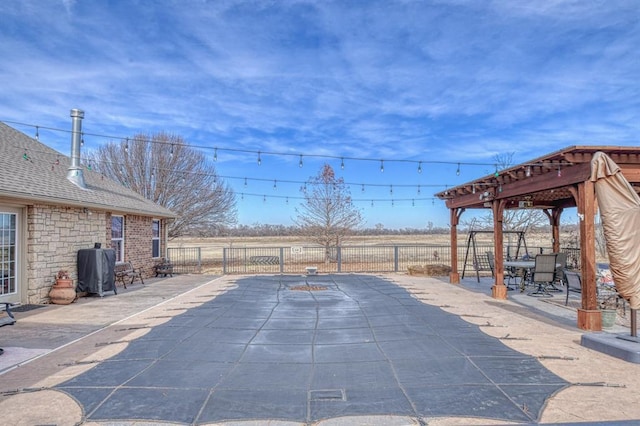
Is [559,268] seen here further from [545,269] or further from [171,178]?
[171,178]

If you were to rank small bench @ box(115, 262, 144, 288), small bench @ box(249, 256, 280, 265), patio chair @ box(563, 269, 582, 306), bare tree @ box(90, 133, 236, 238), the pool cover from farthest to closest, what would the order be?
bare tree @ box(90, 133, 236, 238)
small bench @ box(249, 256, 280, 265)
small bench @ box(115, 262, 144, 288)
patio chair @ box(563, 269, 582, 306)
the pool cover

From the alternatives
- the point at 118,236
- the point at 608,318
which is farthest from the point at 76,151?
the point at 608,318

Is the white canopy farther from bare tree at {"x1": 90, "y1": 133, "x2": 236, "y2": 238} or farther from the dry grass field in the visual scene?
bare tree at {"x1": 90, "y1": 133, "x2": 236, "y2": 238}

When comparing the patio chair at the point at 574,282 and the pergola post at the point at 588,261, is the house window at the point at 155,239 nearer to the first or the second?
the patio chair at the point at 574,282

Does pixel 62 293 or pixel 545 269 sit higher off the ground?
pixel 545 269

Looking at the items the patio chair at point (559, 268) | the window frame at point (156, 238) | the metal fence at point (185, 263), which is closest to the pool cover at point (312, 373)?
→ the patio chair at point (559, 268)

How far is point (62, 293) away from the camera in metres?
9.02

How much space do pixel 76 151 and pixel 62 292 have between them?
14.9 feet

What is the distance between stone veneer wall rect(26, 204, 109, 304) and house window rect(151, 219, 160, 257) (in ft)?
14.5

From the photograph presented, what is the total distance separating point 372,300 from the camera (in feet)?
29.8

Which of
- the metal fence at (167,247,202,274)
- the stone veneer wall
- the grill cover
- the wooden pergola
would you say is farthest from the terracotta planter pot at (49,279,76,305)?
the wooden pergola

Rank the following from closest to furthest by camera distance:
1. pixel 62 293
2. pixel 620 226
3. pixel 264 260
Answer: pixel 620 226
pixel 62 293
pixel 264 260

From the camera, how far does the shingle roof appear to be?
8.39 m

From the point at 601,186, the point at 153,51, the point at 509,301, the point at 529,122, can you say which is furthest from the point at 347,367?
the point at 529,122
